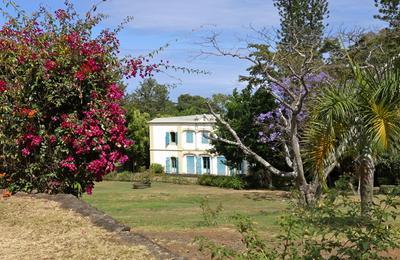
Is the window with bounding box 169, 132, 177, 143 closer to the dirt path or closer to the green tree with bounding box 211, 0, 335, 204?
the green tree with bounding box 211, 0, 335, 204

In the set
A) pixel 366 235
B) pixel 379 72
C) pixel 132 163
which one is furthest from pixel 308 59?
pixel 132 163

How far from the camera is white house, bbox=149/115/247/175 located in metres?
53.8

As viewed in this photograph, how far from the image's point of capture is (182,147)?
5562 cm

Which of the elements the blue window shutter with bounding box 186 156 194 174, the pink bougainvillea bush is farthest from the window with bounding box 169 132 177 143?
the pink bougainvillea bush

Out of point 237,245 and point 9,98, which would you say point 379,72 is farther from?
point 9,98

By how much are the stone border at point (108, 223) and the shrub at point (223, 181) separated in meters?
33.8

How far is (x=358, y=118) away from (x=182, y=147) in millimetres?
48588

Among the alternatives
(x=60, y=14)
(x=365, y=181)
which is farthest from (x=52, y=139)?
(x=365, y=181)

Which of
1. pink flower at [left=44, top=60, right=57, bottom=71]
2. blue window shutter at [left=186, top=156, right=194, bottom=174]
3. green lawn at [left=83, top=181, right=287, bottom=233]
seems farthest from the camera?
blue window shutter at [left=186, top=156, right=194, bottom=174]

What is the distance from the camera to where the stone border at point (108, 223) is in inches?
195

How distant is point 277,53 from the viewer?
22641 mm

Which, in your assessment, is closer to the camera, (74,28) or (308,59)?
(74,28)

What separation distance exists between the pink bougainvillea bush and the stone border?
0.52 metres

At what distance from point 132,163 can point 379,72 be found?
5356cm
